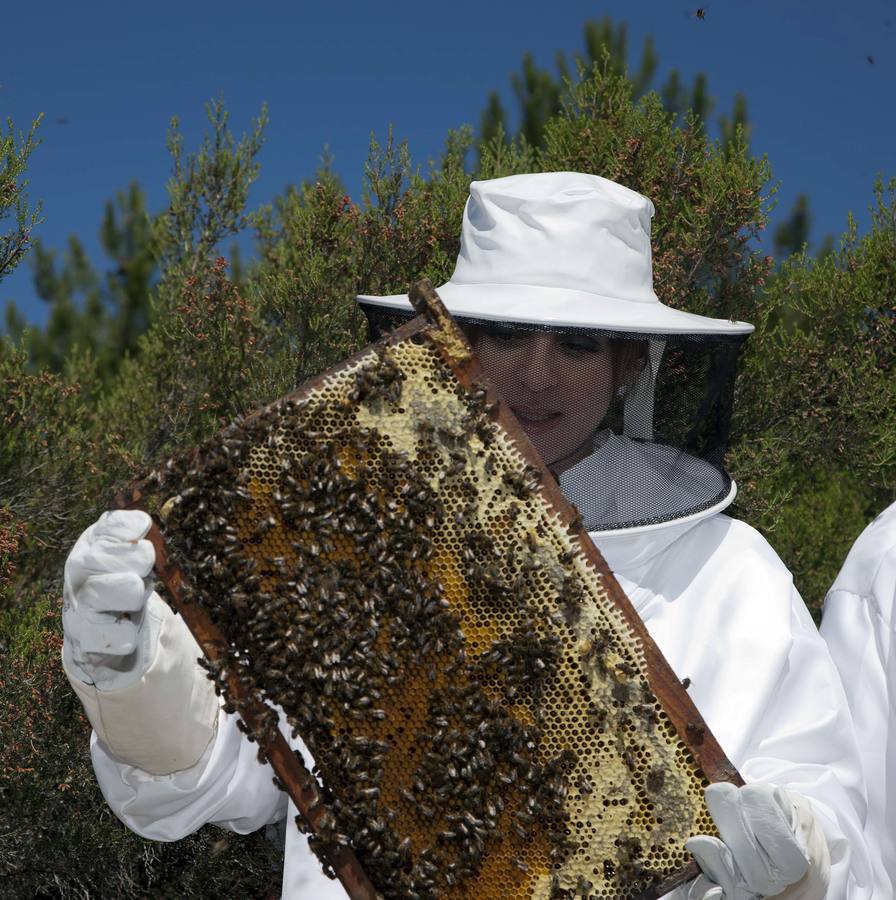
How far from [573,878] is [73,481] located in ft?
15.0

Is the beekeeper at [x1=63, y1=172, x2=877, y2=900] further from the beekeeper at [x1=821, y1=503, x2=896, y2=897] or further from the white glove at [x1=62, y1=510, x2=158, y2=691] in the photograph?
the beekeeper at [x1=821, y1=503, x2=896, y2=897]

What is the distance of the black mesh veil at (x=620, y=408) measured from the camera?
2.66 m

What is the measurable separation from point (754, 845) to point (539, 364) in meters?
1.26

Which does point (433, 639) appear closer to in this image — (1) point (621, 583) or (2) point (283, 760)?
(2) point (283, 760)

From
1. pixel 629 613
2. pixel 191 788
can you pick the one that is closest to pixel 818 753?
pixel 629 613

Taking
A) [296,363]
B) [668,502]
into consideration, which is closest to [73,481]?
[296,363]

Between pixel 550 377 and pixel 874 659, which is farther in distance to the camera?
pixel 874 659

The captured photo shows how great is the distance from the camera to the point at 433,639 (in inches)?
83.5

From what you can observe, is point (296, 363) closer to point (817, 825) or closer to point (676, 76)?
point (817, 825)

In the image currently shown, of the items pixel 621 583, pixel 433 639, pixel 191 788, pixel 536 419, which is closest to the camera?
pixel 433 639

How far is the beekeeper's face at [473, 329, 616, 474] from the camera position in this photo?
271 cm

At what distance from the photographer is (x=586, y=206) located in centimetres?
277

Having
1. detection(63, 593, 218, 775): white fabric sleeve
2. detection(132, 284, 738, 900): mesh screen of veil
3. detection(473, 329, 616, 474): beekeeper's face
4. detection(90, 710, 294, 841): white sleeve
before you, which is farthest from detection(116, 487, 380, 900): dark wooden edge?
detection(473, 329, 616, 474): beekeeper's face

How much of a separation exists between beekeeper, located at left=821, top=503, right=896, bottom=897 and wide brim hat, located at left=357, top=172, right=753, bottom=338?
2.57ft
